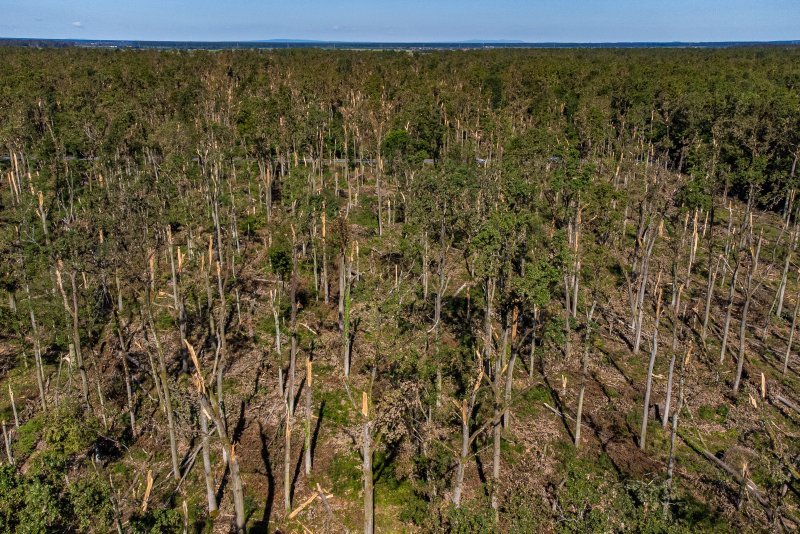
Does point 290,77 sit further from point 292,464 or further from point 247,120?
point 292,464

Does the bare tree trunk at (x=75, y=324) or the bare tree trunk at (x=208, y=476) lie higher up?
the bare tree trunk at (x=75, y=324)

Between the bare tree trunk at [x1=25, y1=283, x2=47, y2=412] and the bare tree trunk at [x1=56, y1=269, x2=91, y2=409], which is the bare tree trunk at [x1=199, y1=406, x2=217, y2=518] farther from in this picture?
the bare tree trunk at [x1=25, y1=283, x2=47, y2=412]

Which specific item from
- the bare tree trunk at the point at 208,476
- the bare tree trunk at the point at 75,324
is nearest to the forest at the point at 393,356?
the bare tree trunk at the point at 208,476

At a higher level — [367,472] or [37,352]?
[37,352]

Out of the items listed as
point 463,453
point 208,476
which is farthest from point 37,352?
point 463,453

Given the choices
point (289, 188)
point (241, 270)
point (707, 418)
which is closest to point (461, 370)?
point (707, 418)

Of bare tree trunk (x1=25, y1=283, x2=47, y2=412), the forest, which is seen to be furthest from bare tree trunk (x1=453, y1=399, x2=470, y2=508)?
bare tree trunk (x1=25, y1=283, x2=47, y2=412)

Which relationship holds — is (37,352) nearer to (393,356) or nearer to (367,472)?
(393,356)

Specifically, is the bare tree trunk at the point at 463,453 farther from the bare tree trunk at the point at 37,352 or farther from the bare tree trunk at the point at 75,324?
the bare tree trunk at the point at 37,352

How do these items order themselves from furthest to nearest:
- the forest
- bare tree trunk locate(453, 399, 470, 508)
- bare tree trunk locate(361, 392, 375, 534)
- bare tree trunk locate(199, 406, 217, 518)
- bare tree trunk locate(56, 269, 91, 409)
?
bare tree trunk locate(56, 269, 91, 409), bare tree trunk locate(199, 406, 217, 518), the forest, bare tree trunk locate(453, 399, 470, 508), bare tree trunk locate(361, 392, 375, 534)
